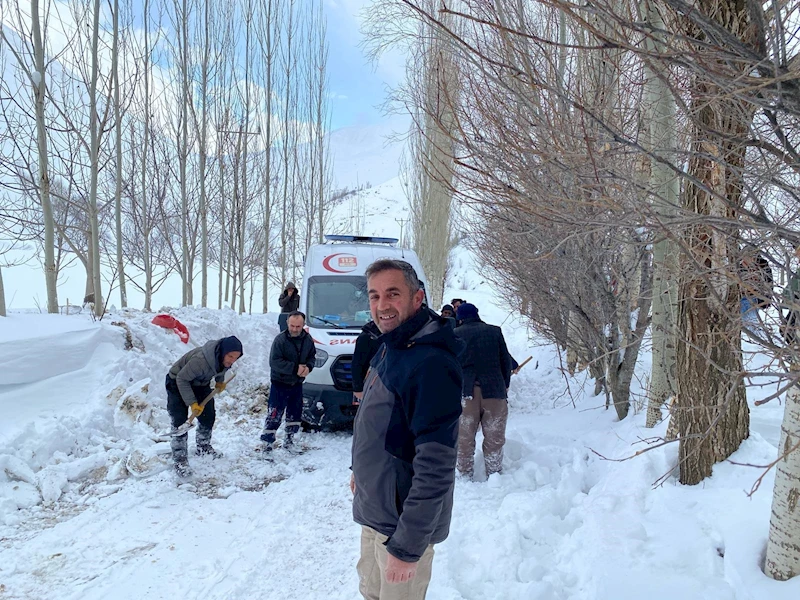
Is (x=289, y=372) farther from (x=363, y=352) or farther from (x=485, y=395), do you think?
(x=485, y=395)

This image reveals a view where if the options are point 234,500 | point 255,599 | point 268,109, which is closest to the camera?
point 255,599

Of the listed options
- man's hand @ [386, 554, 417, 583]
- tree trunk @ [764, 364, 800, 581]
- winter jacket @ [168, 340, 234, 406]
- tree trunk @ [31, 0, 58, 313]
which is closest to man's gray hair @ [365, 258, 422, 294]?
man's hand @ [386, 554, 417, 583]

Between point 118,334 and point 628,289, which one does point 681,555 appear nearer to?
point 628,289

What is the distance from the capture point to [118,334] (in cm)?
777

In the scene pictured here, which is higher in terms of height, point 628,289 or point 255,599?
point 628,289

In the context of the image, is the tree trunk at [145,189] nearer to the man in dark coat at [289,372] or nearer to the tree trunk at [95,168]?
the tree trunk at [95,168]

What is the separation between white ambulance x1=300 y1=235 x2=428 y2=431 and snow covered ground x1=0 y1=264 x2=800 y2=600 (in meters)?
0.49

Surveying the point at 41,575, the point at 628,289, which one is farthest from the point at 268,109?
the point at 41,575

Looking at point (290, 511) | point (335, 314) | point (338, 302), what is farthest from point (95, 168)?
point (290, 511)

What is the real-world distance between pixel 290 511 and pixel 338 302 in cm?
355

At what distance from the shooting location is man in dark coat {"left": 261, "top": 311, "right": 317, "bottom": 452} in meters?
6.04

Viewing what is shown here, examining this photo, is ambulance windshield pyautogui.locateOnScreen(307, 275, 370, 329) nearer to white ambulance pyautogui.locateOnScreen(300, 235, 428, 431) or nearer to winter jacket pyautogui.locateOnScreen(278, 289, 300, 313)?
white ambulance pyautogui.locateOnScreen(300, 235, 428, 431)

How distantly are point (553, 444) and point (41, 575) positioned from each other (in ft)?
15.3

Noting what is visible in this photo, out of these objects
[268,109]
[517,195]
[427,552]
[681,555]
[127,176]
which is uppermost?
[268,109]
